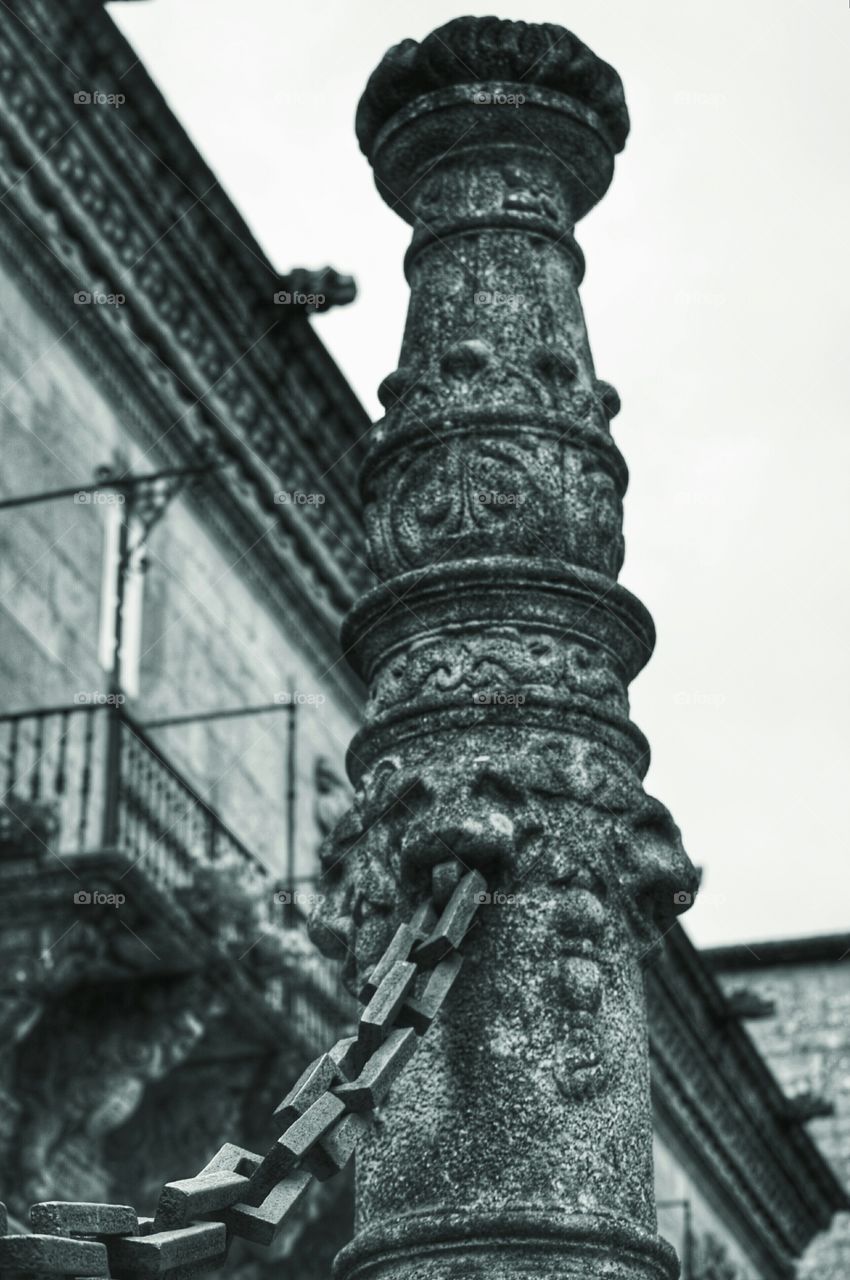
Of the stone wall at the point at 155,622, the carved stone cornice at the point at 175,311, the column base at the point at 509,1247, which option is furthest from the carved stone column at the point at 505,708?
the carved stone cornice at the point at 175,311

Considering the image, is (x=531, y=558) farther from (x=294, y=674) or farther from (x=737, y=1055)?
(x=737, y=1055)

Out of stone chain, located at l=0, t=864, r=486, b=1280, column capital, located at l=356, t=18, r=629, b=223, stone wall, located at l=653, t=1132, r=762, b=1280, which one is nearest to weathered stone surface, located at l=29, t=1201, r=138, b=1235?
stone chain, located at l=0, t=864, r=486, b=1280

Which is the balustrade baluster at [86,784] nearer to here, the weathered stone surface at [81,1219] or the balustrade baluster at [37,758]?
the balustrade baluster at [37,758]

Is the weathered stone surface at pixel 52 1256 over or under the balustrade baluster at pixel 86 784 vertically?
under

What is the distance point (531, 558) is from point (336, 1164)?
1023mm

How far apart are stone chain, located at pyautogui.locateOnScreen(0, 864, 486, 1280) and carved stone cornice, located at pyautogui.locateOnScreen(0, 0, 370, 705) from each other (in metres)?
9.33

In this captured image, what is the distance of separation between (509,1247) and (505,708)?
2.52ft

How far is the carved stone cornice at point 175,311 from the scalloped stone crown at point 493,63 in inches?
332

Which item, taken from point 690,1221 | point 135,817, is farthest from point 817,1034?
point 135,817

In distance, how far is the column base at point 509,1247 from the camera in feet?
9.73

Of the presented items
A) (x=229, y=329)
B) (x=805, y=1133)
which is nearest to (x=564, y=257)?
(x=229, y=329)

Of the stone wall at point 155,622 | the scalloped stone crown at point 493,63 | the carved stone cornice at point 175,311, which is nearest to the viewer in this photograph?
the scalloped stone crown at point 493,63

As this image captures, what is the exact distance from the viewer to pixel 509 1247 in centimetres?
297

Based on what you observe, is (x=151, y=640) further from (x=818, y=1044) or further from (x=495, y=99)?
(x=818, y=1044)
